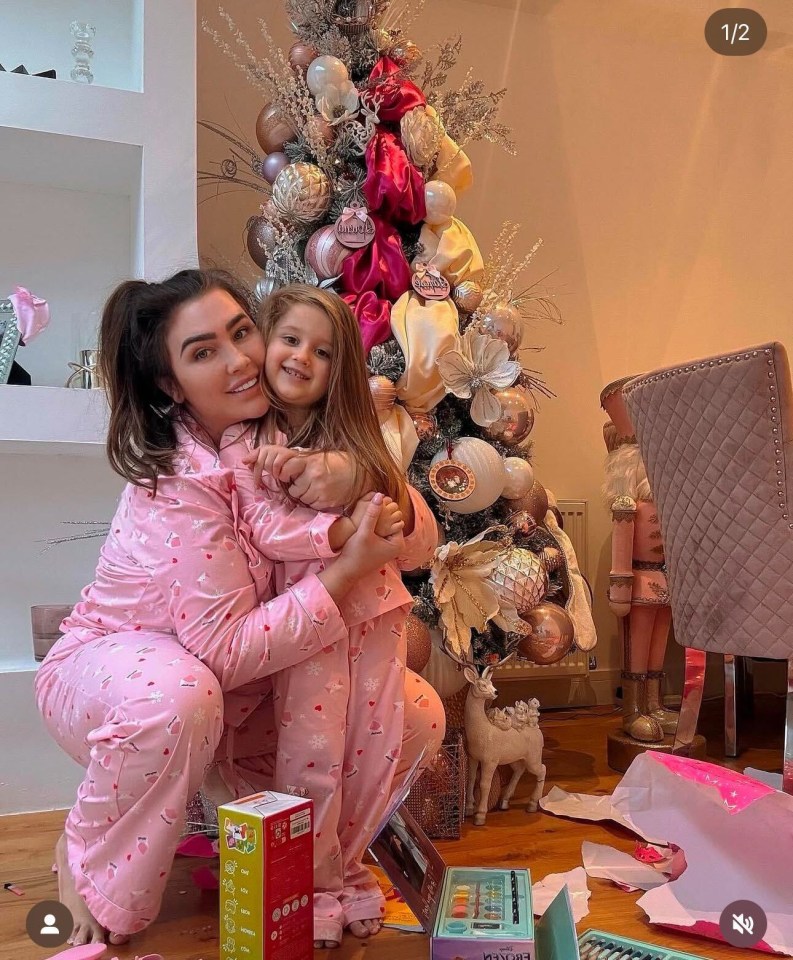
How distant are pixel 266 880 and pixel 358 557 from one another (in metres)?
0.41

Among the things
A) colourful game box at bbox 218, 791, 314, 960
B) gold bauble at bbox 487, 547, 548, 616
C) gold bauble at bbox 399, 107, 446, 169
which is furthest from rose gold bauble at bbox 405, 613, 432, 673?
gold bauble at bbox 399, 107, 446, 169

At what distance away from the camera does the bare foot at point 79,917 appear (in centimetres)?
110

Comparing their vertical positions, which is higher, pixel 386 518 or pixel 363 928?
pixel 386 518

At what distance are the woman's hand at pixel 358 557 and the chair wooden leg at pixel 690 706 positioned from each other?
88cm

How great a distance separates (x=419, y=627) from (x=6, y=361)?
98cm

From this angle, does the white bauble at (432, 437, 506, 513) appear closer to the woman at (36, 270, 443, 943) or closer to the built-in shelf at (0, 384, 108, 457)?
the woman at (36, 270, 443, 943)

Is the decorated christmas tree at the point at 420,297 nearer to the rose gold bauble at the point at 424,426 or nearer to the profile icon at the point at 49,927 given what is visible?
the rose gold bauble at the point at 424,426

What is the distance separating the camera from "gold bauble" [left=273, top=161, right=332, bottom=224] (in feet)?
5.72

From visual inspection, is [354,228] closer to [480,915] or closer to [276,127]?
[276,127]

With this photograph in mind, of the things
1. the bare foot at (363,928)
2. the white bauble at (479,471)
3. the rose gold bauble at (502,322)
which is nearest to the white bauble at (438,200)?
the rose gold bauble at (502,322)

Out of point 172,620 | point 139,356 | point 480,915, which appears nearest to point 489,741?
point 480,915

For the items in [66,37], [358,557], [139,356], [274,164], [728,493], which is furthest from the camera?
[66,37]

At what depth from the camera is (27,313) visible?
5.64 ft

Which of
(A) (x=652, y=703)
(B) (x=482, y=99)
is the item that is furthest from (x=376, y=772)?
(B) (x=482, y=99)
